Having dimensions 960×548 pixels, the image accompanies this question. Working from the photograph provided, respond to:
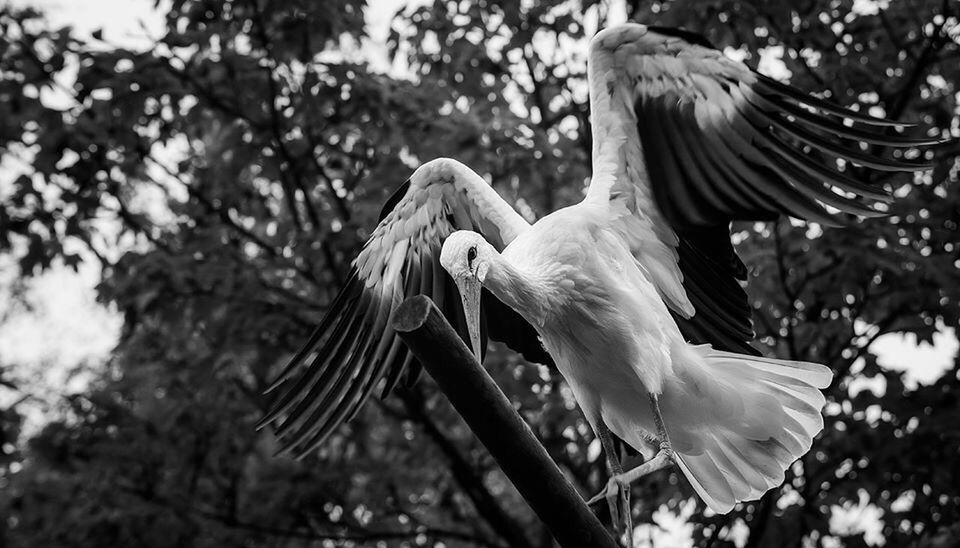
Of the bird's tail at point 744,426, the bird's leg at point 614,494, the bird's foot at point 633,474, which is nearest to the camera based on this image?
the bird's foot at point 633,474

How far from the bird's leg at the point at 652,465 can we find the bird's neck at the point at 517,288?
518mm

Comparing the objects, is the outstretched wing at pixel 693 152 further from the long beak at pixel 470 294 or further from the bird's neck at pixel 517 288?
the long beak at pixel 470 294

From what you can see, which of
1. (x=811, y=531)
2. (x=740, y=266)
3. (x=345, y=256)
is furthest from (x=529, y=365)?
(x=740, y=266)

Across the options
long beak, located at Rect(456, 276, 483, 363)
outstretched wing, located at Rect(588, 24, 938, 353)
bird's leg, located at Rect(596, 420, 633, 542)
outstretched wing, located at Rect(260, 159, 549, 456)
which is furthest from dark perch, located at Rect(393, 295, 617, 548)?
outstretched wing, located at Rect(260, 159, 549, 456)

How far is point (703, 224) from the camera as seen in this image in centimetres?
432

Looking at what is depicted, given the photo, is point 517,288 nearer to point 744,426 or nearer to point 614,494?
point 614,494

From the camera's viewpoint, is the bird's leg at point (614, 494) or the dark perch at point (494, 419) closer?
the dark perch at point (494, 419)

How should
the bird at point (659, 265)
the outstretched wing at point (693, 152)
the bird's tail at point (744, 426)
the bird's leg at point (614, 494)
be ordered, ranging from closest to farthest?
the bird's leg at point (614, 494)
the bird at point (659, 265)
the bird's tail at point (744, 426)
the outstretched wing at point (693, 152)

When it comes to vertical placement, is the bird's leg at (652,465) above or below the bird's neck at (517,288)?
below

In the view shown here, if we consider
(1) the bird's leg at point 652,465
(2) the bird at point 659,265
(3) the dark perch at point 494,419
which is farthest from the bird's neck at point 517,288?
(3) the dark perch at point 494,419

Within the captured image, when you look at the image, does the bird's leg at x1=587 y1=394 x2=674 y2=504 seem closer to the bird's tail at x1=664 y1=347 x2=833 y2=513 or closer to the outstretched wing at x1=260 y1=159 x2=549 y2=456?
the bird's tail at x1=664 y1=347 x2=833 y2=513

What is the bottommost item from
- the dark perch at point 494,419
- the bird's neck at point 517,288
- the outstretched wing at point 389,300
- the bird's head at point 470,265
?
the dark perch at point 494,419

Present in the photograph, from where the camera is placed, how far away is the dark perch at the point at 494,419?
268cm

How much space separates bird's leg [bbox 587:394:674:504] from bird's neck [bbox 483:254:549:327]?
52 cm
